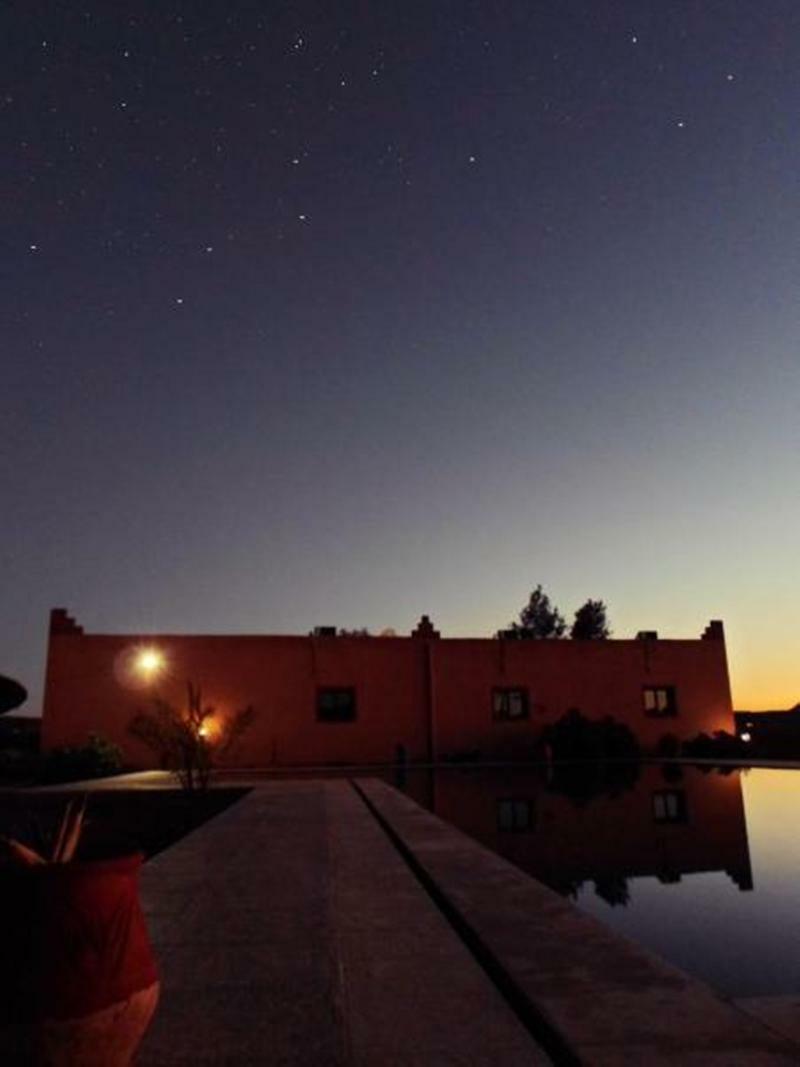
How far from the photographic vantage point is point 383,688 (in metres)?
24.3

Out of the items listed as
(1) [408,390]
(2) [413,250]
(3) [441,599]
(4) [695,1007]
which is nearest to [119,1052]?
(4) [695,1007]

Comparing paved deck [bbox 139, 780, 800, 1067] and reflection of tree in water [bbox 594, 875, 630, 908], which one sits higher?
paved deck [bbox 139, 780, 800, 1067]

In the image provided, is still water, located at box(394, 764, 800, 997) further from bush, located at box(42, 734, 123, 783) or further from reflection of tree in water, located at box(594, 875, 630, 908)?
bush, located at box(42, 734, 123, 783)

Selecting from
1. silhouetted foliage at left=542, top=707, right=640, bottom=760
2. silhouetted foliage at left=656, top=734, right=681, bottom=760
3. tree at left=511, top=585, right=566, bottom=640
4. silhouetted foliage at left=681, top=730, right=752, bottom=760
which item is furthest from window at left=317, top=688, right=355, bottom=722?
tree at left=511, top=585, right=566, bottom=640

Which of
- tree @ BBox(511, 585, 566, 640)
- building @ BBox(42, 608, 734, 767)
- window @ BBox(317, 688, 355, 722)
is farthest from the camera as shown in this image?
tree @ BBox(511, 585, 566, 640)

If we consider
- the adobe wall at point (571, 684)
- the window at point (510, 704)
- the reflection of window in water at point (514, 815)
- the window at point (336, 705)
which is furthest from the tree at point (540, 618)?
the reflection of window in water at point (514, 815)

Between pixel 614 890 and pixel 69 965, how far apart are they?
661 centimetres

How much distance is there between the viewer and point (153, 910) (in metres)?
4.81

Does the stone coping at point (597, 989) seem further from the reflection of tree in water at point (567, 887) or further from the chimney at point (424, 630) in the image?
the chimney at point (424, 630)

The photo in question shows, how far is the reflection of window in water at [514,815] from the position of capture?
1148 cm

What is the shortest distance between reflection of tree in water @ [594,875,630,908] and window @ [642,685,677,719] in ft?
61.9

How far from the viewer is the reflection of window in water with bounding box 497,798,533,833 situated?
11.5m

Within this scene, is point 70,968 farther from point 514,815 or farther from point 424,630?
point 424,630

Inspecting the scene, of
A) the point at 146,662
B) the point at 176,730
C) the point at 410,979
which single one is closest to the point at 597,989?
the point at 410,979
